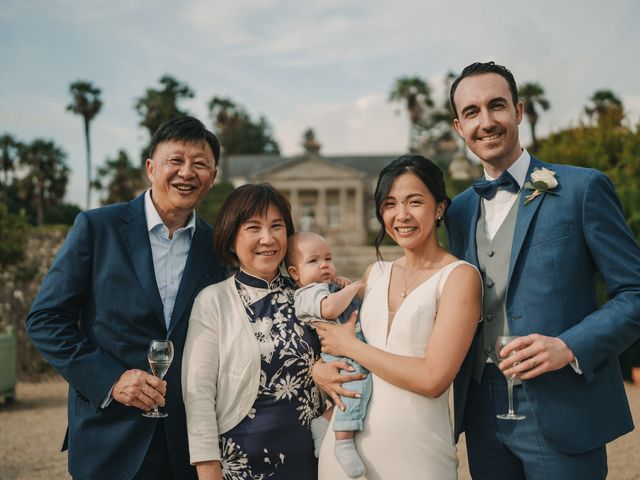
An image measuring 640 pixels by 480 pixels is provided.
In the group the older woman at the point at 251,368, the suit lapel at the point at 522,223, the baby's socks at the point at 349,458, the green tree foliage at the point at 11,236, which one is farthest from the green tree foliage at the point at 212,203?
the baby's socks at the point at 349,458

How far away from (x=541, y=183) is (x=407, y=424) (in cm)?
137

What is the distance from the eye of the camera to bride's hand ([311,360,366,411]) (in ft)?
9.86

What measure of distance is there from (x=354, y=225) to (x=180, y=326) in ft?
179

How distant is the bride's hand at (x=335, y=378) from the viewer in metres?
3.01

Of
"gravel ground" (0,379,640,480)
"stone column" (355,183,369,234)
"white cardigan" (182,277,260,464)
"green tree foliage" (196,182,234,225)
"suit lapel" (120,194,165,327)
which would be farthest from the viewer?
"stone column" (355,183,369,234)

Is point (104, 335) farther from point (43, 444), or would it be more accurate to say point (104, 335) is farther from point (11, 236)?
point (11, 236)

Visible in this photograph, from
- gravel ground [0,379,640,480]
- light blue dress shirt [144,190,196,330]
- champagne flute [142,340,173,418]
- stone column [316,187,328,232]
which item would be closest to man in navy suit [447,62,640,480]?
champagne flute [142,340,173,418]

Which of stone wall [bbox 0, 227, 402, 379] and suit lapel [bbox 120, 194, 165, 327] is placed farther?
stone wall [bbox 0, 227, 402, 379]

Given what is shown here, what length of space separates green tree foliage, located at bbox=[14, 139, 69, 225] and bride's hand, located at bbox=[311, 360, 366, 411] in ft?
156

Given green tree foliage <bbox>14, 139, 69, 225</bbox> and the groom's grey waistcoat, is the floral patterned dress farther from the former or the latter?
green tree foliage <bbox>14, 139, 69, 225</bbox>

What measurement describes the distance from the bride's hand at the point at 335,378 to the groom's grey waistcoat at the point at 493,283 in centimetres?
67

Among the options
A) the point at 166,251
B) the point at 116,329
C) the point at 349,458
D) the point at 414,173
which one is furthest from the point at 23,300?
the point at 414,173

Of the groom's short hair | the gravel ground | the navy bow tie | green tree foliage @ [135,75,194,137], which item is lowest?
the gravel ground

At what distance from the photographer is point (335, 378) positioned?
3.04 m
